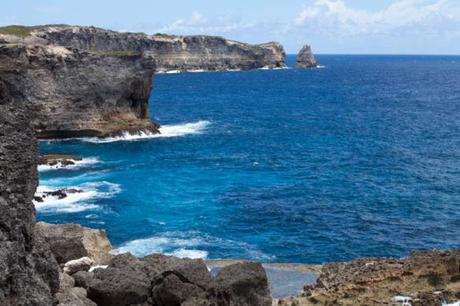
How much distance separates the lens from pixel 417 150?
265 ft

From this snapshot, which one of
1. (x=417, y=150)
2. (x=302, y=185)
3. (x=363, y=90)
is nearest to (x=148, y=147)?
(x=302, y=185)

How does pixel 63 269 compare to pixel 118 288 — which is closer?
pixel 118 288

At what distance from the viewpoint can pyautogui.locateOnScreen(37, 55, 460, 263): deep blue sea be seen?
149 feet

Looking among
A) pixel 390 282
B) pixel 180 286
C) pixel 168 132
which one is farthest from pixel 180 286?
pixel 168 132

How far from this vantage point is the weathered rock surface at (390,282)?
2452 cm

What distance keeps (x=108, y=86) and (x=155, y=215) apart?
42561 millimetres

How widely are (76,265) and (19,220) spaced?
923 centimetres

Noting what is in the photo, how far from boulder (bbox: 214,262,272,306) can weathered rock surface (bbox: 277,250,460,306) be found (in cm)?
510

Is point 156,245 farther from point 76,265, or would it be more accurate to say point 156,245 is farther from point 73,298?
point 73,298

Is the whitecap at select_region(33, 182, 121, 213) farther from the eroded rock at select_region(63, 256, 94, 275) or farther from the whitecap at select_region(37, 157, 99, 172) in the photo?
the eroded rock at select_region(63, 256, 94, 275)

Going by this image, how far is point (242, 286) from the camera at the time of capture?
20.1 m

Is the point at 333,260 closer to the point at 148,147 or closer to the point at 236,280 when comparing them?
the point at 236,280

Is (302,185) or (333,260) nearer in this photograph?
(333,260)

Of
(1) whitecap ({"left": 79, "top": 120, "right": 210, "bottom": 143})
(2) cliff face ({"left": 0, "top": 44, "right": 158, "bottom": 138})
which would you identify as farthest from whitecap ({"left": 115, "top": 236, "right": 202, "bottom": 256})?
(1) whitecap ({"left": 79, "top": 120, "right": 210, "bottom": 143})
